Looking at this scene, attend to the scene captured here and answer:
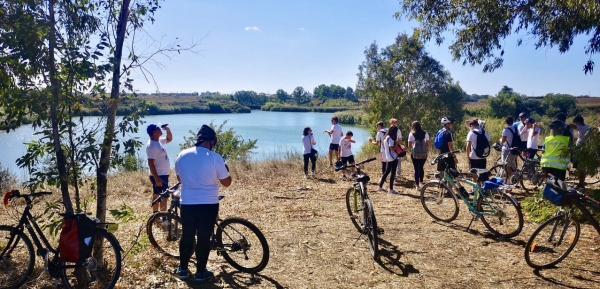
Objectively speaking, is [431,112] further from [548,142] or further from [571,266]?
[571,266]

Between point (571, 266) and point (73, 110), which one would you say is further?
point (571, 266)

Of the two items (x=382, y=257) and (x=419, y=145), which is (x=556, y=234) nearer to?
(x=382, y=257)

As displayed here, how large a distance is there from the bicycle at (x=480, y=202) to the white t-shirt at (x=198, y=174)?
3.67m

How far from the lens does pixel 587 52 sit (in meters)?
7.45

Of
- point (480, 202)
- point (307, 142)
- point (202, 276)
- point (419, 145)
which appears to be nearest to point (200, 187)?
point (202, 276)

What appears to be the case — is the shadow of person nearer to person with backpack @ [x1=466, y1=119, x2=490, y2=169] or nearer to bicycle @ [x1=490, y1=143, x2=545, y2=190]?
person with backpack @ [x1=466, y1=119, x2=490, y2=169]

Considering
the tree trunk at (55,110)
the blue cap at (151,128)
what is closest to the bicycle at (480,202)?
the blue cap at (151,128)

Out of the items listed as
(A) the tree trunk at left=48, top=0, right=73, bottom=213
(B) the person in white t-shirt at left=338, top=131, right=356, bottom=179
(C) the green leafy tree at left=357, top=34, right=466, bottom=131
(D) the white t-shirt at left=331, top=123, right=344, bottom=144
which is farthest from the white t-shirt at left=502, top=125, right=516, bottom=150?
(C) the green leafy tree at left=357, top=34, right=466, bottom=131

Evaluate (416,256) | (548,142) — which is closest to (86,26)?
(416,256)

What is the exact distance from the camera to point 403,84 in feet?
85.0

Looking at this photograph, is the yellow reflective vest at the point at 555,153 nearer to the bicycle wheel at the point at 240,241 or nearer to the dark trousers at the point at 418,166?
the dark trousers at the point at 418,166

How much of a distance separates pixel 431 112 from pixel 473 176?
22178 mm

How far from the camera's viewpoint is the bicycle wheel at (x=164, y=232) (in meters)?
4.73

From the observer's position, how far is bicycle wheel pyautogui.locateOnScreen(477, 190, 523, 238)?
17.4 ft
